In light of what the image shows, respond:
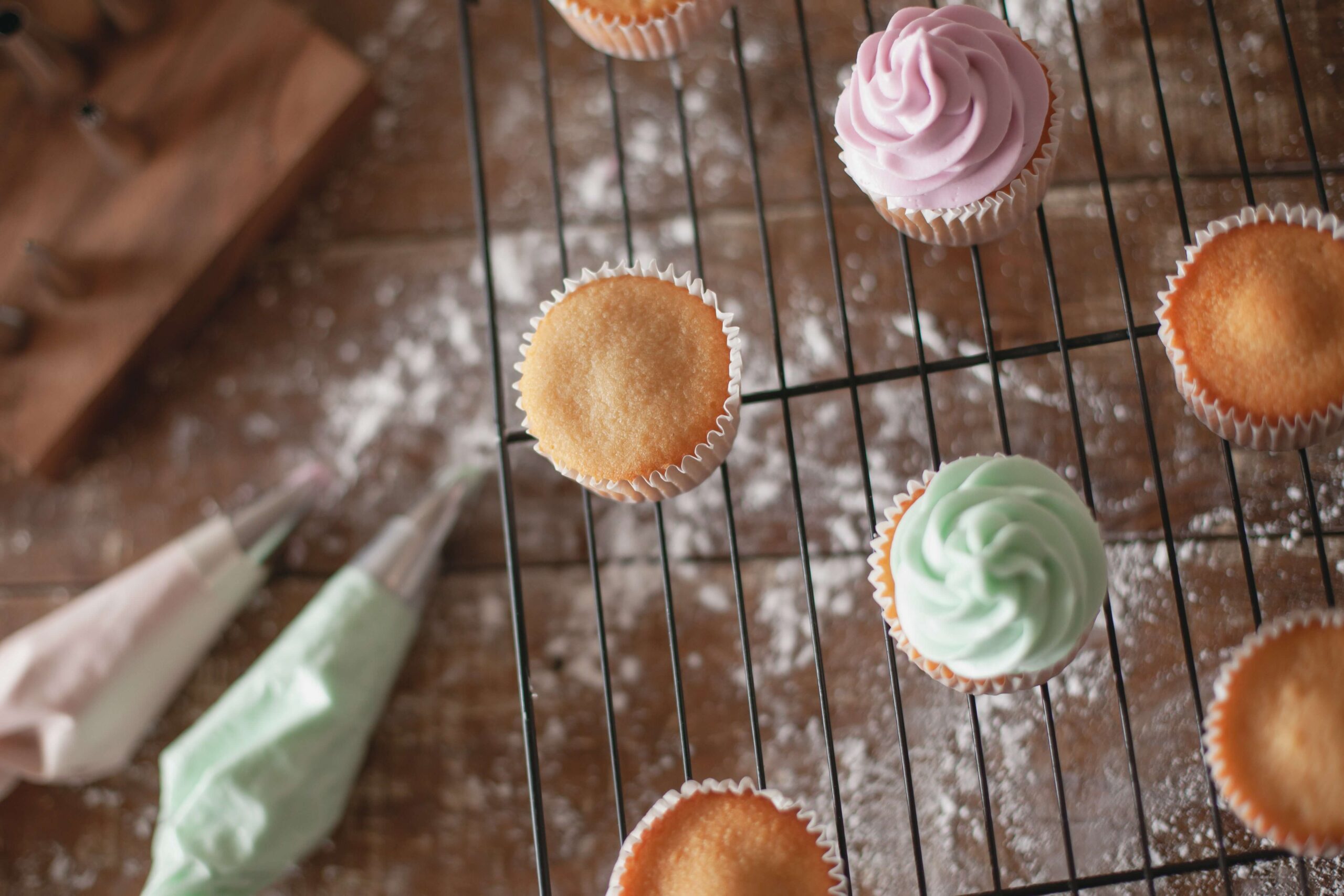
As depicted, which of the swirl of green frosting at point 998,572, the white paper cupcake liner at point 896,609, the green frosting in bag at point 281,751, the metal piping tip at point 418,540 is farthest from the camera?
the metal piping tip at point 418,540

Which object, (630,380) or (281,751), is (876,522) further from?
(281,751)

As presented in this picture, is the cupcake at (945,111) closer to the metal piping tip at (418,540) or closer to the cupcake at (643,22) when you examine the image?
the cupcake at (643,22)

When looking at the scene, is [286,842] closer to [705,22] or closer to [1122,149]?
[705,22]

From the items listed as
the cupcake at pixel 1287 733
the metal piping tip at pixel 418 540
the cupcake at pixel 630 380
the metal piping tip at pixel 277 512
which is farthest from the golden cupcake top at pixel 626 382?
the cupcake at pixel 1287 733

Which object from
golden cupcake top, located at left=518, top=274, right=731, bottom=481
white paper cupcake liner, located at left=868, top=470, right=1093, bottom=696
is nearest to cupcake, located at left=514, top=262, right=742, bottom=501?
golden cupcake top, located at left=518, top=274, right=731, bottom=481

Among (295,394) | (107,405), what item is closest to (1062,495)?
(295,394)

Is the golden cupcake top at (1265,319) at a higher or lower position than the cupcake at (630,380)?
higher

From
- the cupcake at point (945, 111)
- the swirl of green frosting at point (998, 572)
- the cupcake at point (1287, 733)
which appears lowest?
the cupcake at point (1287, 733)
